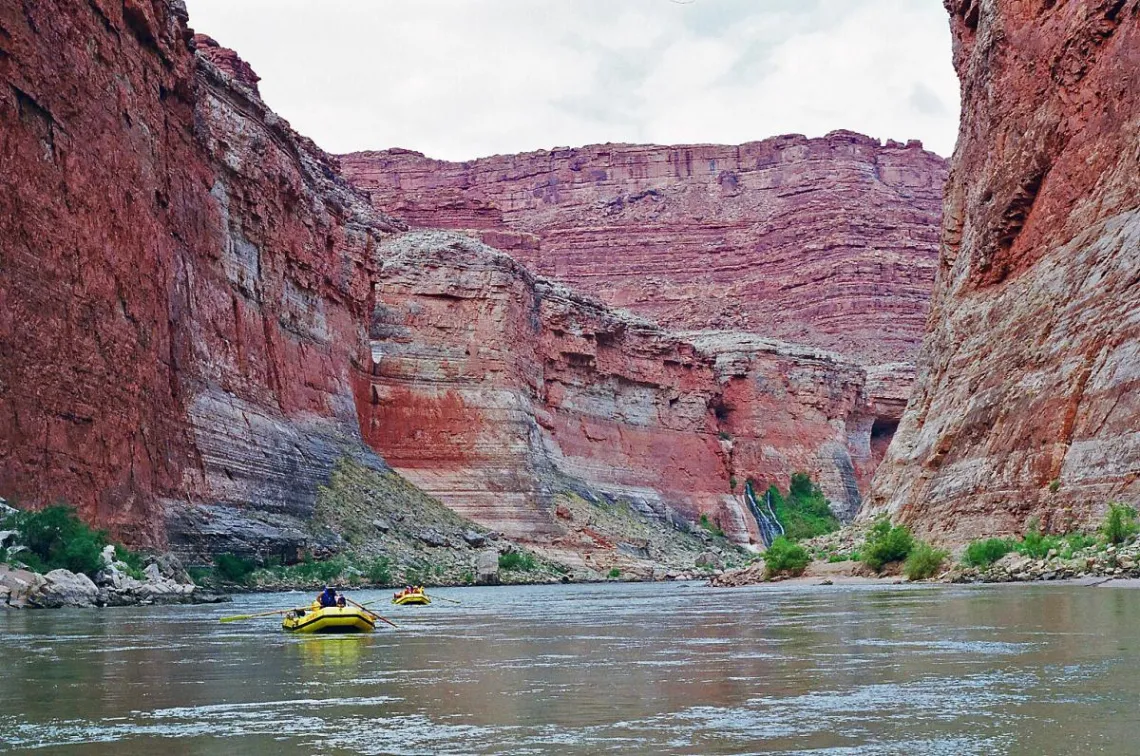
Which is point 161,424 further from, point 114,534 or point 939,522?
point 939,522

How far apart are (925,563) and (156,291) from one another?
23.5 meters

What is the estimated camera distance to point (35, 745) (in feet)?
31.2

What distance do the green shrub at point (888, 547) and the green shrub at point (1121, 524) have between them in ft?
28.5

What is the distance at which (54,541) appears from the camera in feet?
100

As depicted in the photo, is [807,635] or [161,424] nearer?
[807,635]

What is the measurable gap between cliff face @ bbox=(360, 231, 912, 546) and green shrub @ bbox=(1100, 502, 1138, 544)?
42325 millimetres

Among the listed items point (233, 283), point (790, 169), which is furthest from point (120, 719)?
point (790, 169)

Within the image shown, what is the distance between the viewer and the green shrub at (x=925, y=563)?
1232 inches

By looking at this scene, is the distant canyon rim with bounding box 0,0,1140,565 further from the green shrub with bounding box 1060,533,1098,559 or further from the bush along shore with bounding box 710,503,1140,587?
the bush along shore with bounding box 710,503,1140,587

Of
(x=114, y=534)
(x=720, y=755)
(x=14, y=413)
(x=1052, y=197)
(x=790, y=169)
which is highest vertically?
(x=790, y=169)

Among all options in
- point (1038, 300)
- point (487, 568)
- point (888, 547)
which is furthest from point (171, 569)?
point (1038, 300)

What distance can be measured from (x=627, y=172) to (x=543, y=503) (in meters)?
102

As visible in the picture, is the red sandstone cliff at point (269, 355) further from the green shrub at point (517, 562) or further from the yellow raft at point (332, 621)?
the yellow raft at point (332, 621)

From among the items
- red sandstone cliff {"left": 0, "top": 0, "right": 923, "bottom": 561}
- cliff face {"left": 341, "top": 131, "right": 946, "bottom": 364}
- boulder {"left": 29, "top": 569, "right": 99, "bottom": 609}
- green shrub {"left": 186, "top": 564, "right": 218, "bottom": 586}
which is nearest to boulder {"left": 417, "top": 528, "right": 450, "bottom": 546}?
red sandstone cliff {"left": 0, "top": 0, "right": 923, "bottom": 561}
